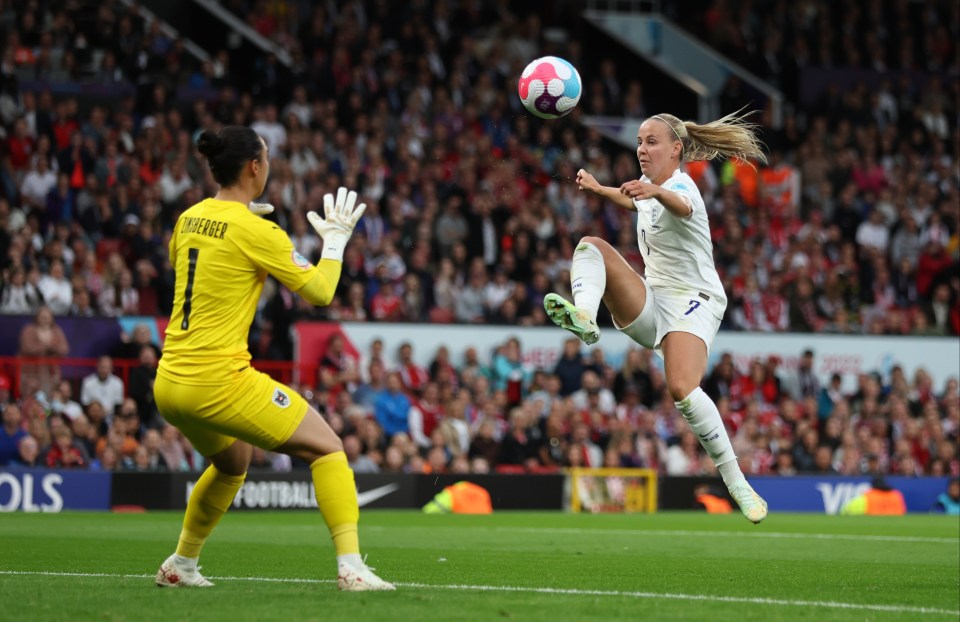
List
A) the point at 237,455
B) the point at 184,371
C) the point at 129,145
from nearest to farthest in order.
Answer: the point at 184,371 < the point at 237,455 < the point at 129,145

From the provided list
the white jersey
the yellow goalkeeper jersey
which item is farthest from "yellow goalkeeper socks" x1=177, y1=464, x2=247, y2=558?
the white jersey

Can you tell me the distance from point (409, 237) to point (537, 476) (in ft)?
14.6

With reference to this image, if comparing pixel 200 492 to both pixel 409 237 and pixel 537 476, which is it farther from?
pixel 409 237

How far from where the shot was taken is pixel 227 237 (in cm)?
738

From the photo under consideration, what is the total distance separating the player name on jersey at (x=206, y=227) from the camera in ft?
24.3

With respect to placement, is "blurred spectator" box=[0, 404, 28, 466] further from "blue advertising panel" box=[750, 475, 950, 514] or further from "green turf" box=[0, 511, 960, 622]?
"blue advertising panel" box=[750, 475, 950, 514]

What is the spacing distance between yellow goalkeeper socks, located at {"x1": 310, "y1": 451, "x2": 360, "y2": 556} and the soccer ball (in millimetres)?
3969

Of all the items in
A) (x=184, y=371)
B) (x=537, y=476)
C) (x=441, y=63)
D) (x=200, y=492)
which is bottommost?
(x=537, y=476)

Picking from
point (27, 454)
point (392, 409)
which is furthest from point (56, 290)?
point (392, 409)

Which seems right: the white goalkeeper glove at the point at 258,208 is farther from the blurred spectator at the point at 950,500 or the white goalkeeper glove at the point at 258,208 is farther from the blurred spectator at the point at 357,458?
→ the blurred spectator at the point at 950,500

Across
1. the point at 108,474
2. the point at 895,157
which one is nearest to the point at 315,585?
the point at 108,474

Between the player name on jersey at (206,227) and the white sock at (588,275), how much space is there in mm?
2773

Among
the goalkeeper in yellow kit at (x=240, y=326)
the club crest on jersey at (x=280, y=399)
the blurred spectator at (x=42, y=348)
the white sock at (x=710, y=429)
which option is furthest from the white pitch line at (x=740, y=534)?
the club crest on jersey at (x=280, y=399)

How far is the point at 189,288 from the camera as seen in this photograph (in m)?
7.43
